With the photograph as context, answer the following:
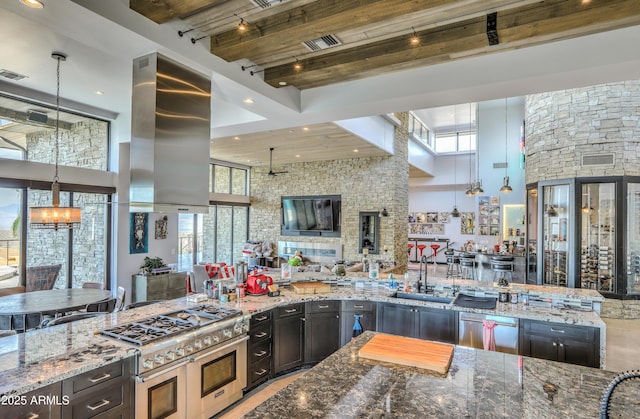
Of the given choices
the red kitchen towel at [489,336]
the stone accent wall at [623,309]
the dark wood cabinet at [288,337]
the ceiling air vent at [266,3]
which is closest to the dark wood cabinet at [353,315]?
the dark wood cabinet at [288,337]

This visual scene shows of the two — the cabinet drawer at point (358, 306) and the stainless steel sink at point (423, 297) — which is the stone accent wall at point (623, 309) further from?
the cabinet drawer at point (358, 306)

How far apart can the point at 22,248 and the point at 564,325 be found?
301 inches

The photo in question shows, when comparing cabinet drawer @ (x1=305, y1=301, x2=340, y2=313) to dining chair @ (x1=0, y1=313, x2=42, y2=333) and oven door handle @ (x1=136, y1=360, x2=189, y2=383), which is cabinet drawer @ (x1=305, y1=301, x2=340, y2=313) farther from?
dining chair @ (x1=0, y1=313, x2=42, y2=333)

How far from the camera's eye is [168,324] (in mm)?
3203

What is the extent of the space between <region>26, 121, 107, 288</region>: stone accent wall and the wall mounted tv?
17.3ft

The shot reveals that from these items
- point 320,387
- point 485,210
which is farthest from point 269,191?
point 320,387

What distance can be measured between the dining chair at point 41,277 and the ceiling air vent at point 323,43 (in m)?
5.76

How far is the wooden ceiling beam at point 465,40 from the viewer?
2971 millimetres

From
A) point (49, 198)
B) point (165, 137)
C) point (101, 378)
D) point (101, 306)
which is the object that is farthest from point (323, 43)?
point (49, 198)

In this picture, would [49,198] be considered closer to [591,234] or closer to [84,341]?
[84,341]

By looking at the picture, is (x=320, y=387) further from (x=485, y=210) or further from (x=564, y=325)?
(x=485, y=210)

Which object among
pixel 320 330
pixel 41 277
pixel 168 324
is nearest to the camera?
pixel 168 324

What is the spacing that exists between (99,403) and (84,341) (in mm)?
562

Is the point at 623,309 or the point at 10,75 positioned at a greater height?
the point at 10,75
